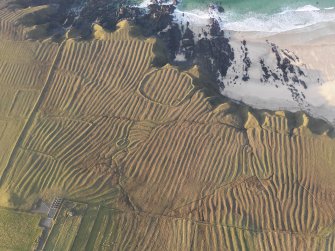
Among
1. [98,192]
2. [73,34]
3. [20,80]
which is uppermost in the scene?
[73,34]

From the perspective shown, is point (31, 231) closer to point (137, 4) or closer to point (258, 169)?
point (258, 169)

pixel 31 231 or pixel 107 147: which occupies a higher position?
pixel 107 147

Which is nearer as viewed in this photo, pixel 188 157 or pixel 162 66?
pixel 188 157

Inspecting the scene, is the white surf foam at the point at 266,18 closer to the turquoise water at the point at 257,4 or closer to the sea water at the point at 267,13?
the sea water at the point at 267,13

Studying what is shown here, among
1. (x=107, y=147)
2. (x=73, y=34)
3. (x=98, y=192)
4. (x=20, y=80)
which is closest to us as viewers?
(x=98, y=192)

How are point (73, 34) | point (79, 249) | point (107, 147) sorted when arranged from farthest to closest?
point (73, 34) → point (107, 147) → point (79, 249)

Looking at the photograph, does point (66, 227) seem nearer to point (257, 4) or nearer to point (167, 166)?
point (167, 166)

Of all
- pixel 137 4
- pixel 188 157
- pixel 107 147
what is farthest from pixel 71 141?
pixel 137 4
